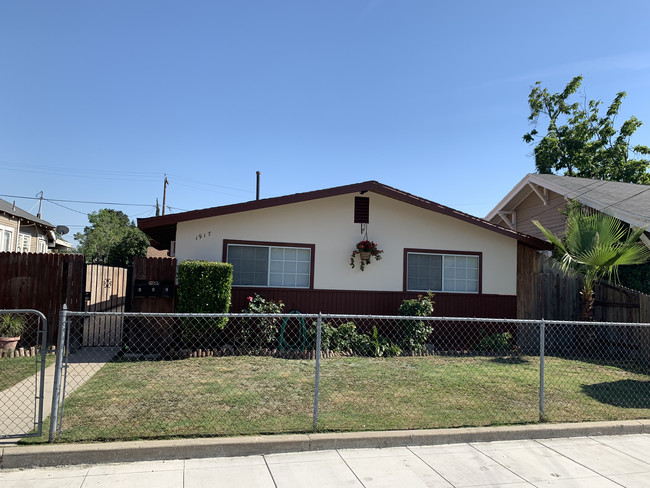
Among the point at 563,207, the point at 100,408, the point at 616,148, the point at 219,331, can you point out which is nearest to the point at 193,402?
the point at 100,408

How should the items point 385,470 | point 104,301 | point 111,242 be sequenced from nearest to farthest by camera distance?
point 385,470
point 104,301
point 111,242

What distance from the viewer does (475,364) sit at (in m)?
9.05

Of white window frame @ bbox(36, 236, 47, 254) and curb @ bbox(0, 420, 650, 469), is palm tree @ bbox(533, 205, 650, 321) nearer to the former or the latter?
curb @ bbox(0, 420, 650, 469)

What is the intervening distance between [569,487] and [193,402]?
4047mm

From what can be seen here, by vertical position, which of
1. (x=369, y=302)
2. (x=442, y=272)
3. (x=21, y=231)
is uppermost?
(x=21, y=231)

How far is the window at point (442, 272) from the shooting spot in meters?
11.5

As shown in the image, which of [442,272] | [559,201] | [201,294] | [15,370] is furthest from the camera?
[559,201]

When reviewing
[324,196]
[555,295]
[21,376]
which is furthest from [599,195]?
[21,376]

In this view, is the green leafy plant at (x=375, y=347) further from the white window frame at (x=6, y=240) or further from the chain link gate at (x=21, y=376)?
the white window frame at (x=6, y=240)

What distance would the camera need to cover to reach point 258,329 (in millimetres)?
9805

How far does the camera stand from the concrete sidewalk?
391cm

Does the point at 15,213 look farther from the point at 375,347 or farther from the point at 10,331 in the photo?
the point at 375,347

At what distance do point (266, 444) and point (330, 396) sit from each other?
1840 millimetres

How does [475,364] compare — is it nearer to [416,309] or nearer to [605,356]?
[416,309]
